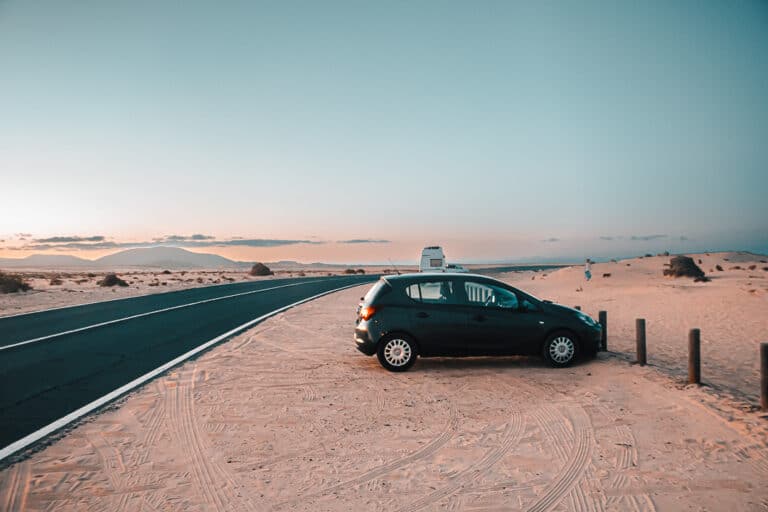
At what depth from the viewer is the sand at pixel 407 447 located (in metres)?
4.84

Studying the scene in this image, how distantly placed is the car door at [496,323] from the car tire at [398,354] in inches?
40.7

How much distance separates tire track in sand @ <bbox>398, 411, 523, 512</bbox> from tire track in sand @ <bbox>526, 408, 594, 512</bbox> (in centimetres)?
41

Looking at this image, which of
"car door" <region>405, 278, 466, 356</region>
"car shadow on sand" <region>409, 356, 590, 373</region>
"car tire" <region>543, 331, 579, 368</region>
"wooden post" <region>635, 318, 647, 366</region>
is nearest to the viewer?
"car door" <region>405, 278, 466, 356</region>

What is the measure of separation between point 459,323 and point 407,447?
155 inches

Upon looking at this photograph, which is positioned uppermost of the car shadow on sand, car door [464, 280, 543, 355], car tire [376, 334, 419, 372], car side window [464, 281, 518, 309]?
car side window [464, 281, 518, 309]

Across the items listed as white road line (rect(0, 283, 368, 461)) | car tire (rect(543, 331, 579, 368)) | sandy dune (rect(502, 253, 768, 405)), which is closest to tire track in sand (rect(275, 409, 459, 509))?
white road line (rect(0, 283, 368, 461))

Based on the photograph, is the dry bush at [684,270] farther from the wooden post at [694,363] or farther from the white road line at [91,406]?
the white road line at [91,406]

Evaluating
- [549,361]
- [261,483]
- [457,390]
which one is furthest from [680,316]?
[261,483]

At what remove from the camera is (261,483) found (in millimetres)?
5113

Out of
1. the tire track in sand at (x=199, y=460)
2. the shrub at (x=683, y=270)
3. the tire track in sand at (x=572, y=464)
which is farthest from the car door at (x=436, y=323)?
the shrub at (x=683, y=270)

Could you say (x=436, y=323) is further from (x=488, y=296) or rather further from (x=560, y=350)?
(x=560, y=350)

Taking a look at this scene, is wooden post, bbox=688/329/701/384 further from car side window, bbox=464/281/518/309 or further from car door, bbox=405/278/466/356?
car door, bbox=405/278/466/356

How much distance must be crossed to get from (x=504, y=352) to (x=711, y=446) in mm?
4113

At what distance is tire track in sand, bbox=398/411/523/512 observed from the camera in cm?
473
